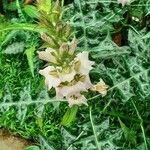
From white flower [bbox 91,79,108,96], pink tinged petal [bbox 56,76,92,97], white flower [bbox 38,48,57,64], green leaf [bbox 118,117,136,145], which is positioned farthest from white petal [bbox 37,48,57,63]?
green leaf [bbox 118,117,136,145]

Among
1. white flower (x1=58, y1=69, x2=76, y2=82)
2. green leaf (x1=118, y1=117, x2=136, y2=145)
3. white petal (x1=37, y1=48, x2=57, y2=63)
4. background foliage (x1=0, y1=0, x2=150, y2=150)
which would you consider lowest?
green leaf (x1=118, y1=117, x2=136, y2=145)

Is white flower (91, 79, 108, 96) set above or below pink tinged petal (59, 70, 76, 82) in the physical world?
below

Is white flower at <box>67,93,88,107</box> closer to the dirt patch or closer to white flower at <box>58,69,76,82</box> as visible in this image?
white flower at <box>58,69,76,82</box>

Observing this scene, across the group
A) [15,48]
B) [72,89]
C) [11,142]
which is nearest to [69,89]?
[72,89]

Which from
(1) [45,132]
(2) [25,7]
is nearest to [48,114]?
(1) [45,132]

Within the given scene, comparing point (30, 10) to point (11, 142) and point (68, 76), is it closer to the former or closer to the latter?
point (11, 142)

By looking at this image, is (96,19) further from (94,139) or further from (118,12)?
(94,139)
